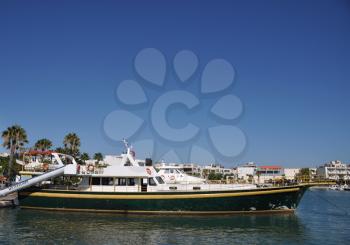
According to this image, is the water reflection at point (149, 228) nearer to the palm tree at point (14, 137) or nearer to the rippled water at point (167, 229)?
the rippled water at point (167, 229)

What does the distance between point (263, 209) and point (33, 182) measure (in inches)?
747

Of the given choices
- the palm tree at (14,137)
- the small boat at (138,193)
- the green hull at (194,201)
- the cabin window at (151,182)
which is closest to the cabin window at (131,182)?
the small boat at (138,193)

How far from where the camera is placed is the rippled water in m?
18.5

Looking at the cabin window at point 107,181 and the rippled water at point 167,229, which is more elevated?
the cabin window at point 107,181

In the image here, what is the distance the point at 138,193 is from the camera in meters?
27.2

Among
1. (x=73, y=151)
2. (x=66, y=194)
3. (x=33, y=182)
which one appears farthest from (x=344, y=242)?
(x=73, y=151)

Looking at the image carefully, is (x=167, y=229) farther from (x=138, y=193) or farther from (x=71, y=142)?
(x=71, y=142)

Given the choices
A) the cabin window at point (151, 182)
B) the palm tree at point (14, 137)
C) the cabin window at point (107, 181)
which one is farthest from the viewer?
the palm tree at point (14, 137)

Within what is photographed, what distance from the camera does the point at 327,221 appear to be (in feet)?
84.9

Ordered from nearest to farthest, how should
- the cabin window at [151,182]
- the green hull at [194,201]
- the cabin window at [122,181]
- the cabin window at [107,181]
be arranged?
the green hull at [194,201], the cabin window at [151,182], the cabin window at [122,181], the cabin window at [107,181]

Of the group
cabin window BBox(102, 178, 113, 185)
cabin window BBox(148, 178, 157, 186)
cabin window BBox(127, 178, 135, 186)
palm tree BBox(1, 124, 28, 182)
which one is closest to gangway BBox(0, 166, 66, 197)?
cabin window BBox(102, 178, 113, 185)

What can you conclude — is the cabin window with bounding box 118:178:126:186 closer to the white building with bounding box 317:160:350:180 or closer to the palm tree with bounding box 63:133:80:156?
the palm tree with bounding box 63:133:80:156

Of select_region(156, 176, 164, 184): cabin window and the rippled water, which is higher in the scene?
select_region(156, 176, 164, 184): cabin window

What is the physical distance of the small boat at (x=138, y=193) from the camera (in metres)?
26.5
